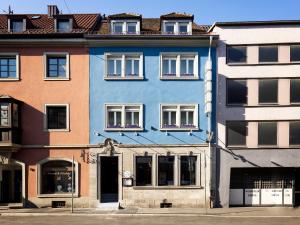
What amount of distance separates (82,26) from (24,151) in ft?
31.8

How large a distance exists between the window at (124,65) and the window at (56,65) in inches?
114

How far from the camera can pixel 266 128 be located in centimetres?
2567

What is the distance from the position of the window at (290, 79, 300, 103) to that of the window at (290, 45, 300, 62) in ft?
4.58

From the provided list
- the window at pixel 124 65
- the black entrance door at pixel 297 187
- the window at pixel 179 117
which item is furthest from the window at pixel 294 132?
the window at pixel 124 65

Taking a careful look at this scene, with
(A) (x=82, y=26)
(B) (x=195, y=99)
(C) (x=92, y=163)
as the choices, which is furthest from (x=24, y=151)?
(B) (x=195, y=99)

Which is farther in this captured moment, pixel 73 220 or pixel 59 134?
pixel 59 134

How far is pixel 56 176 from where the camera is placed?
2606 centimetres

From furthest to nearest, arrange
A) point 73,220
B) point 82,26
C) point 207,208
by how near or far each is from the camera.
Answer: point 82,26
point 207,208
point 73,220

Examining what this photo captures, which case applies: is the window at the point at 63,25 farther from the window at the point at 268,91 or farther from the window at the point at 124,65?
the window at the point at 268,91

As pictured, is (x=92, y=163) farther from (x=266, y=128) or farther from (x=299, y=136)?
(x=299, y=136)

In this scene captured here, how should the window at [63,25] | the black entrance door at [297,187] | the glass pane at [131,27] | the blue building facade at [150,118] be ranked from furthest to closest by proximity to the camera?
the window at [63,25] → the glass pane at [131,27] → the black entrance door at [297,187] → the blue building facade at [150,118]

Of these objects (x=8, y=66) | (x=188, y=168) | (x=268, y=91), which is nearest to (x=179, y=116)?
(x=188, y=168)

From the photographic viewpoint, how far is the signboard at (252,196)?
85.8ft

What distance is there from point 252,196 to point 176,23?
12.9 metres
